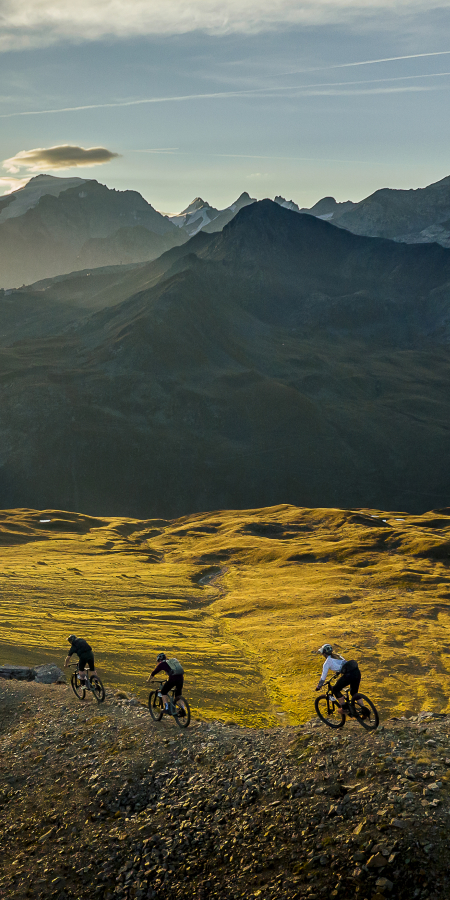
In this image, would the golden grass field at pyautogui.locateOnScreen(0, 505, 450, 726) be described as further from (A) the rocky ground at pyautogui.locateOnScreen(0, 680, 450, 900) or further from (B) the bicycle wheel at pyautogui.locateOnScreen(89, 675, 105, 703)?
(A) the rocky ground at pyautogui.locateOnScreen(0, 680, 450, 900)

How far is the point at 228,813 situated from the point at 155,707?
759cm

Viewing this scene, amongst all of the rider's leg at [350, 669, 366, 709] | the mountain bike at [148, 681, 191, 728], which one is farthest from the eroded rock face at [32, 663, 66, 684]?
the rider's leg at [350, 669, 366, 709]

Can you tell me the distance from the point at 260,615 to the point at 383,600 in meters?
18.9

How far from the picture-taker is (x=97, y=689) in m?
33.8

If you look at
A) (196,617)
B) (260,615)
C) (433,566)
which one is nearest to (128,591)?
(196,617)

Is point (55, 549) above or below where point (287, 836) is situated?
below

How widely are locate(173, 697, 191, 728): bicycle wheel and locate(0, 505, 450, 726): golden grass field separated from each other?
12.5 meters

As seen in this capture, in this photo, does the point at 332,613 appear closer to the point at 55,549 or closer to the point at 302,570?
the point at 302,570

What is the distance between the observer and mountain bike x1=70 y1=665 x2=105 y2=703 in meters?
33.7

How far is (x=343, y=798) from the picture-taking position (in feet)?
74.9

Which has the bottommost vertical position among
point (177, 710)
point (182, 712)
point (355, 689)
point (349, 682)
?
point (182, 712)

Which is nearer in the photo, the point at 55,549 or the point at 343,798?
the point at 343,798

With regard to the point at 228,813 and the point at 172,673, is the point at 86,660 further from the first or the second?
the point at 228,813

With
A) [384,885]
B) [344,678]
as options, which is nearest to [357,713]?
[344,678]
